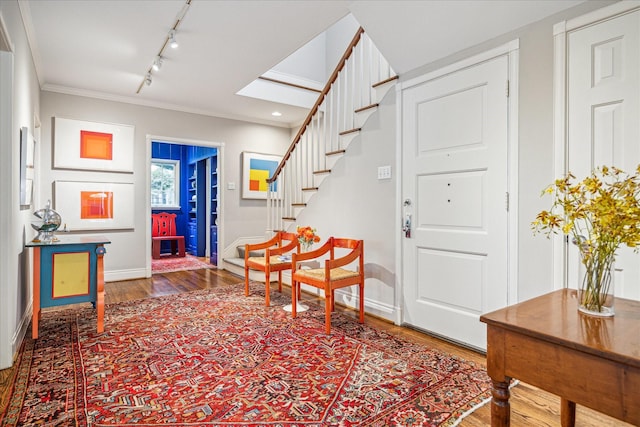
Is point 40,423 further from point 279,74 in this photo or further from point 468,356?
point 279,74

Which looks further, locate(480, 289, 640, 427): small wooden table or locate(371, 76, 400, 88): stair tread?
locate(371, 76, 400, 88): stair tread

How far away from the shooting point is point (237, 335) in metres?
2.82

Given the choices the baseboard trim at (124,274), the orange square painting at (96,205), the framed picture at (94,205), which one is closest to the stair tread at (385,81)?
the framed picture at (94,205)

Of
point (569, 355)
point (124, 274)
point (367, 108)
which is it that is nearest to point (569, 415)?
point (569, 355)

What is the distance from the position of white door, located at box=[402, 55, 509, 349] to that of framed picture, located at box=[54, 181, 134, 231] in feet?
13.1

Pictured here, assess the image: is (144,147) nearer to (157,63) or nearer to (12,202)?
(157,63)

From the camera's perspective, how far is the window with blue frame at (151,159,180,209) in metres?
7.89

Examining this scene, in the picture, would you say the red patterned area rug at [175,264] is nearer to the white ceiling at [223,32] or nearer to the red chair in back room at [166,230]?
the red chair in back room at [166,230]

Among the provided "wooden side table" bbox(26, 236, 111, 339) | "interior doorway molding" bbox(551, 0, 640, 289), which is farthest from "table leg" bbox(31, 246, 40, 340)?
"interior doorway molding" bbox(551, 0, 640, 289)

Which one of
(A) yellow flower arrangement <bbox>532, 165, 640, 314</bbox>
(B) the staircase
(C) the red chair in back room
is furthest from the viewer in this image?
(C) the red chair in back room

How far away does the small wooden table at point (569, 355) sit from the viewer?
0.90 meters

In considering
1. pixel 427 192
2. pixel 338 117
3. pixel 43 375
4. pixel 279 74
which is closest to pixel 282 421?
pixel 43 375

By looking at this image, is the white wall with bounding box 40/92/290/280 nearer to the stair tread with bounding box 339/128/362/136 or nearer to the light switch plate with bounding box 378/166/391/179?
the stair tread with bounding box 339/128/362/136

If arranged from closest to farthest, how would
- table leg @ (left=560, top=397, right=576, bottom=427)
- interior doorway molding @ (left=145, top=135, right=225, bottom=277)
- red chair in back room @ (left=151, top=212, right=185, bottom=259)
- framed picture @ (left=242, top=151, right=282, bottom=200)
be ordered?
table leg @ (left=560, top=397, right=576, bottom=427) < interior doorway molding @ (left=145, top=135, right=225, bottom=277) < framed picture @ (left=242, top=151, right=282, bottom=200) < red chair in back room @ (left=151, top=212, right=185, bottom=259)
